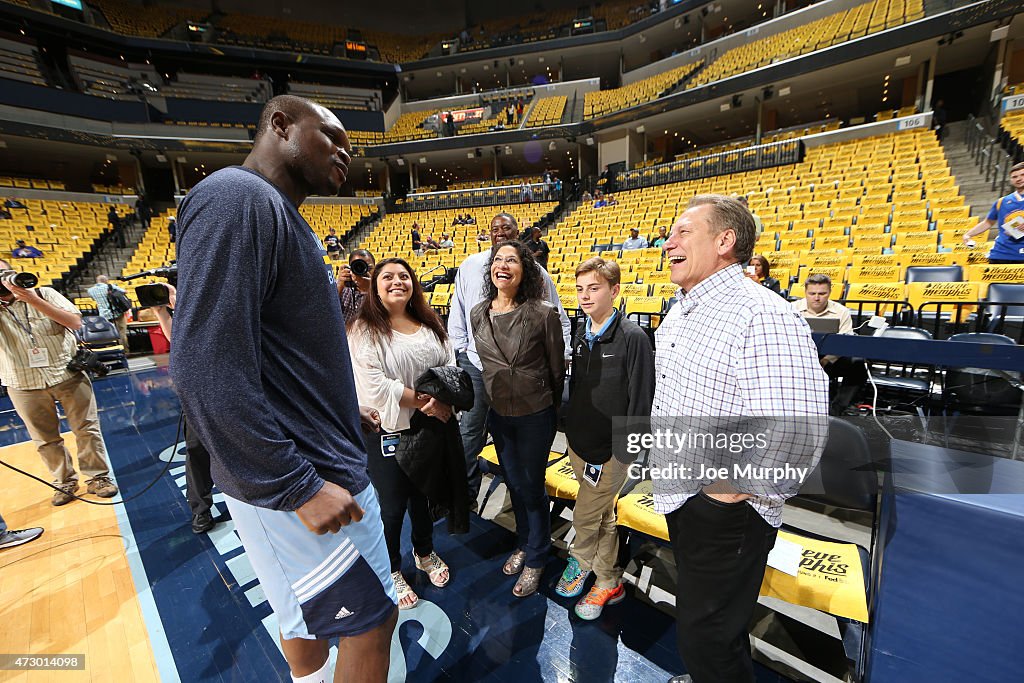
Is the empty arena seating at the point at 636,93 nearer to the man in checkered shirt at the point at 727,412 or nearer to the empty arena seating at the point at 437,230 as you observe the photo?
the empty arena seating at the point at 437,230

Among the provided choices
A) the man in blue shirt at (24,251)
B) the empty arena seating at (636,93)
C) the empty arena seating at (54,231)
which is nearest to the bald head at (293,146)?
the empty arena seating at (54,231)

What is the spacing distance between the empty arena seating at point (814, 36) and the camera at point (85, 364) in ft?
56.9

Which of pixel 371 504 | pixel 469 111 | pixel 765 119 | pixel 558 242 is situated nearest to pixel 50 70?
pixel 469 111

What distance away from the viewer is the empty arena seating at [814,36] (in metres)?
11.5

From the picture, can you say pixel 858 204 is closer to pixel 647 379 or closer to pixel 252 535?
pixel 647 379

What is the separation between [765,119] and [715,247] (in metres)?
21.7

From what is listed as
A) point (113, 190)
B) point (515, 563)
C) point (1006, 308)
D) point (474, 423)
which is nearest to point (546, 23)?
point (113, 190)

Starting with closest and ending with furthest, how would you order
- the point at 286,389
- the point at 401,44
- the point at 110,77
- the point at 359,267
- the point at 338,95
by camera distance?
the point at 286,389
the point at 359,267
the point at 110,77
the point at 338,95
the point at 401,44

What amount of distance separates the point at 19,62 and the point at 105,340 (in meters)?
18.1

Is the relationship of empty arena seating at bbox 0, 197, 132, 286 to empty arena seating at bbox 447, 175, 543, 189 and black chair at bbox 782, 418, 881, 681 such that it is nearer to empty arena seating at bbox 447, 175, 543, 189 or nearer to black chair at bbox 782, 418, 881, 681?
empty arena seating at bbox 447, 175, 543, 189

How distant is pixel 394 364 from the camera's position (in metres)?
1.88

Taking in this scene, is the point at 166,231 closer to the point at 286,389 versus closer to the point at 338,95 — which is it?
the point at 338,95

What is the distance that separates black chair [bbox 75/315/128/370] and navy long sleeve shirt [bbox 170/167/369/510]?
346 inches

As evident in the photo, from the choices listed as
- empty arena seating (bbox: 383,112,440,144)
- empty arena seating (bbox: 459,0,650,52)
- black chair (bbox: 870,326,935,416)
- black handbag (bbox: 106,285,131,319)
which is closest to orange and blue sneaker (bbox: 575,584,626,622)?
black chair (bbox: 870,326,935,416)
